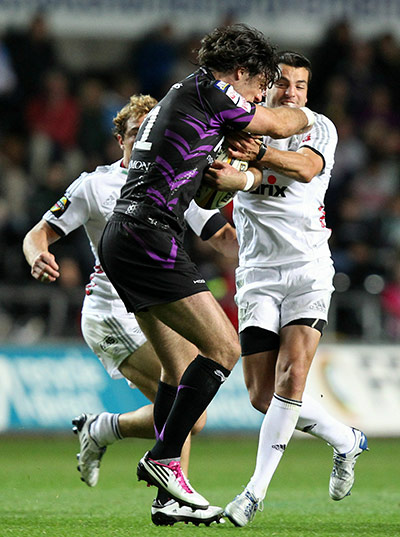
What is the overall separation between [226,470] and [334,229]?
18.0 feet

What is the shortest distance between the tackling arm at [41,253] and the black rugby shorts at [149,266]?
583 millimetres

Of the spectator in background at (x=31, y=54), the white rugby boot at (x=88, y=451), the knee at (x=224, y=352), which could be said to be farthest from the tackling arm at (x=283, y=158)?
the spectator in background at (x=31, y=54)

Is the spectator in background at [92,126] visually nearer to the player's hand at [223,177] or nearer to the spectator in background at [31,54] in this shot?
the spectator in background at [31,54]

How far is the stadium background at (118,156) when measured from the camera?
1160 centimetres

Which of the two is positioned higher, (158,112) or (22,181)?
(158,112)

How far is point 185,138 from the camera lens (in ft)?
16.7

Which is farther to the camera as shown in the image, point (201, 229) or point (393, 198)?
point (393, 198)

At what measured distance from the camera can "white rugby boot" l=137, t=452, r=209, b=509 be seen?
5195 mm

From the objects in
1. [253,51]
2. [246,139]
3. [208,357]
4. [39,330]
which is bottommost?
[39,330]

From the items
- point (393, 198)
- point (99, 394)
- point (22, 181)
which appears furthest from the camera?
point (393, 198)

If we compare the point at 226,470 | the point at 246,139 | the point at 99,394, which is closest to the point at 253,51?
the point at 246,139

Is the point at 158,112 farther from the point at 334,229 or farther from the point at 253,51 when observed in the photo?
the point at 334,229

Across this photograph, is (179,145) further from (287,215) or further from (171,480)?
(171,480)

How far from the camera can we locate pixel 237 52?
17.2ft
